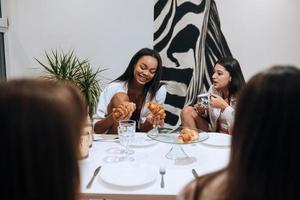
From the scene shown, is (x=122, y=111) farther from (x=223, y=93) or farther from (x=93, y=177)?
(x=223, y=93)

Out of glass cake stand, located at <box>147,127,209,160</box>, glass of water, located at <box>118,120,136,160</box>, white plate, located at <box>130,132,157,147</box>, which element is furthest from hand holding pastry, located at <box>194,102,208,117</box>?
glass of water, located at <box>118,120,136,160</box>

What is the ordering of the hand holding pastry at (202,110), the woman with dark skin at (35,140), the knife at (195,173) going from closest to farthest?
the woman with dark skin at (35,140) → the knife at (195,173) → the hand holding pastry at (202,110)

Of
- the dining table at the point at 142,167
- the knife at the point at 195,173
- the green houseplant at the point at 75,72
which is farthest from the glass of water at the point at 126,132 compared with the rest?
the green houseplant at the point at 75,72

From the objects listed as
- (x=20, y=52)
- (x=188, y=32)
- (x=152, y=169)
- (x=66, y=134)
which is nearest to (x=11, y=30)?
(x=20, y=52)

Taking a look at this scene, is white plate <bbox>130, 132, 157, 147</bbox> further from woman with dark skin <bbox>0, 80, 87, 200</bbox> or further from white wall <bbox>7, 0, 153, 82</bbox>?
white wall <bbox>7, 0, 153, 82</bbox>

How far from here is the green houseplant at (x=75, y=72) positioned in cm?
307

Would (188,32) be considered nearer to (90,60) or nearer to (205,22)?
(205,22)

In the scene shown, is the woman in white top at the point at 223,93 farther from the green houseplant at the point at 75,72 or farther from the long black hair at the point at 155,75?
the green houseplant at the point at 75,72

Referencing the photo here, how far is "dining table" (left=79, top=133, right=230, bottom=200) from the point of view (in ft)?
3.94

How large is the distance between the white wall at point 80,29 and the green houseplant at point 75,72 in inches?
3.0

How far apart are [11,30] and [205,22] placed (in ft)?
6.57

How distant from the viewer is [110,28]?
3.26 m

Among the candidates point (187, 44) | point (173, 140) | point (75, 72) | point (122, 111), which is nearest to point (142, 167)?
point (173, 140)

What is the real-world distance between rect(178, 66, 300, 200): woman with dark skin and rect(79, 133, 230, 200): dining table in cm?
52
